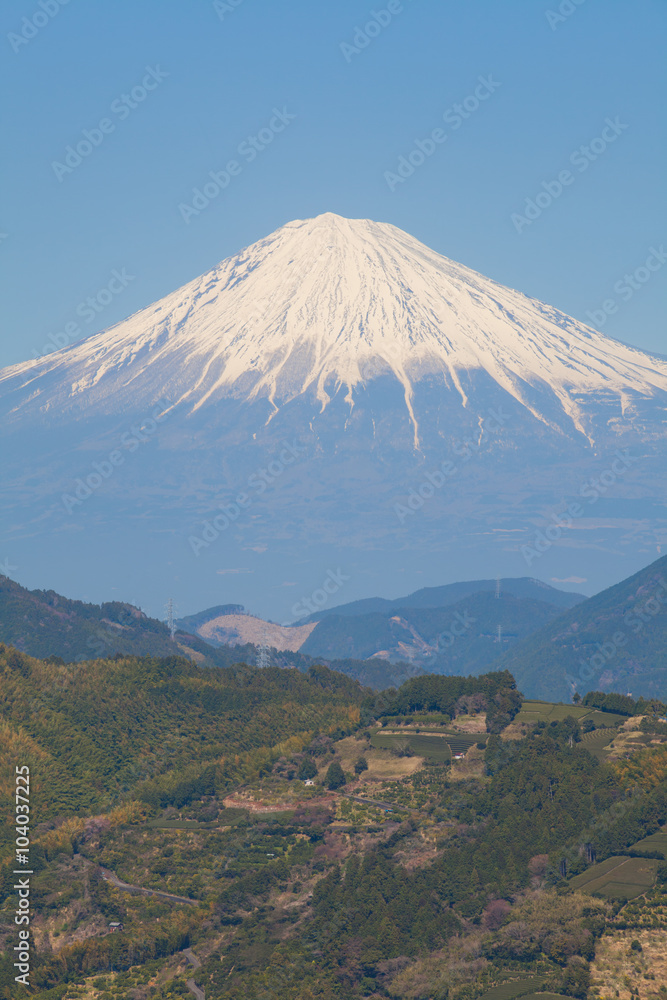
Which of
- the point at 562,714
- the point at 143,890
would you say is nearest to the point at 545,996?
the point at 143,890

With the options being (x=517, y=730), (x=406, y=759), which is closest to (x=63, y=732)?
(x=406, y=759)

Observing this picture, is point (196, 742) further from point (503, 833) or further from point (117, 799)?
→ point (503, 833)

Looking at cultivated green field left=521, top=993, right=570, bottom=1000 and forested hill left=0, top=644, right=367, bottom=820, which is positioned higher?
forested hill left=0, top=644, right=367, bottom=820

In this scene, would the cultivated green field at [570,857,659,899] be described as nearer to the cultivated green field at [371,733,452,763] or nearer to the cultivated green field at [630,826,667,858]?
the cultivated green field at [630,826,667,858]

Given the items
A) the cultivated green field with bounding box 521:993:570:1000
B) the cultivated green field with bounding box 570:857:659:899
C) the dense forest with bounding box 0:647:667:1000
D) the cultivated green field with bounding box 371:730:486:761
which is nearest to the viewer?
the cultivated green field with bounding box 521:993:570:1000

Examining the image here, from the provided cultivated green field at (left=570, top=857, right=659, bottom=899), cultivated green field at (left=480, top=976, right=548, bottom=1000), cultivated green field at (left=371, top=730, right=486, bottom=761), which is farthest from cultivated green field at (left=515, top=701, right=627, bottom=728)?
cultivated green field at (left=480, top=976, right=548, bottom=1000)

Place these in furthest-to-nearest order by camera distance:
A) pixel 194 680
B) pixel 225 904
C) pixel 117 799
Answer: pixel 194 680
pixel 117 799
pixel 225 904
